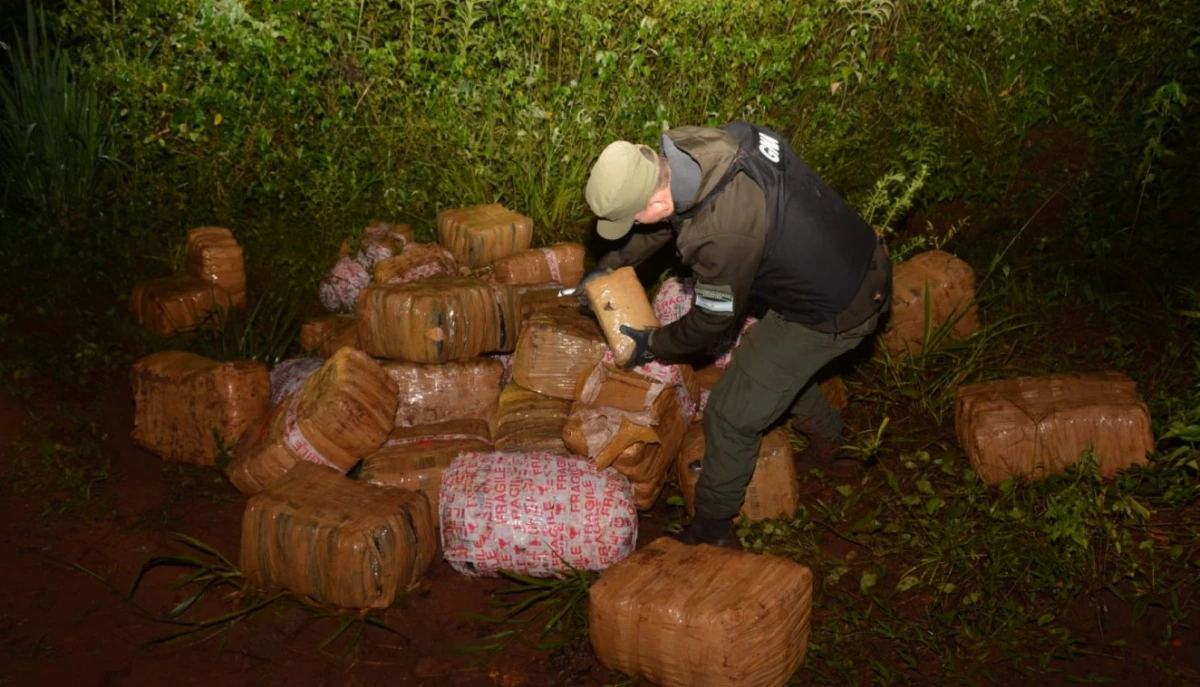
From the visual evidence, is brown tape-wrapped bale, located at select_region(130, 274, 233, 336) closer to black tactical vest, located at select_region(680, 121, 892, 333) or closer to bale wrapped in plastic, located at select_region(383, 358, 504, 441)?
bale wrapped in plastic, located at select_region(383, 358, 504, 441)

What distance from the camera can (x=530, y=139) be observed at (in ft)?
19.1

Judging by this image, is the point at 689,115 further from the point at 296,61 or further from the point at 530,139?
the point at 296,61

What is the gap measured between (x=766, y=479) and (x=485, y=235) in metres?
2.03

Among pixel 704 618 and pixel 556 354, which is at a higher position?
pixel 556 354

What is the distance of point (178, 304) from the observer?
17.4 feet

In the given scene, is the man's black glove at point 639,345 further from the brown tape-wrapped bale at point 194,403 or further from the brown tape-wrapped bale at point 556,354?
the brown tape-wrapped bale at point 194,403

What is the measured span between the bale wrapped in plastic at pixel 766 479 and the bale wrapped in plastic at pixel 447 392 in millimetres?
941

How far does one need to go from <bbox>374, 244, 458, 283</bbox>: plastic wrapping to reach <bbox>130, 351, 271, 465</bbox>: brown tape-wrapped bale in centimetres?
83

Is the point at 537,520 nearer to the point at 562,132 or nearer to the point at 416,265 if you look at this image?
the point at 416,265

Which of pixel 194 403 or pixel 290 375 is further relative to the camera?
pixel 290 375

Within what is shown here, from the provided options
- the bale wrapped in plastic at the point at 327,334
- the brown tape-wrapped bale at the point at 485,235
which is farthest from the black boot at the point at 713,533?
the bale wrapped in plastic at the point at 327,334

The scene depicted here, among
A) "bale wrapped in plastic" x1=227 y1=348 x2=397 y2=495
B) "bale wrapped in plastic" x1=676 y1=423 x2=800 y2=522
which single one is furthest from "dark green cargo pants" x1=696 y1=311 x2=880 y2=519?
"bale wrapped in plastic" x1=227 y1=348 x2=397 y2=495

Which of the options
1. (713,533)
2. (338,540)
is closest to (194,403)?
(338,540)

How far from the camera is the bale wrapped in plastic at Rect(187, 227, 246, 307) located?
545 centimetres
